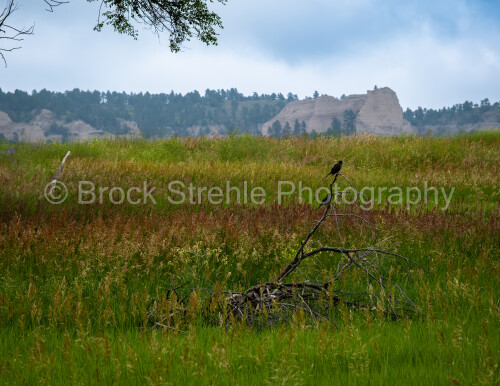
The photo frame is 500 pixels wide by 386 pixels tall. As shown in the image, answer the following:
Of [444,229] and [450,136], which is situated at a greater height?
[450,136]

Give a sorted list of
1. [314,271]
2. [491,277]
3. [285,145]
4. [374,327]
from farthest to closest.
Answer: [285,145]
[314,271]
[491,277]
[374,327]

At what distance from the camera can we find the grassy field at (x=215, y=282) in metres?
2.36

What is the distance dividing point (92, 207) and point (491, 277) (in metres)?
6.63

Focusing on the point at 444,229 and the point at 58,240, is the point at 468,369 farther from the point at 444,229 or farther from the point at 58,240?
the point at 58,240

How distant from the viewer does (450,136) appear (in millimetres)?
19500

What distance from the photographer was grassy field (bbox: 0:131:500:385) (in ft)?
7.73

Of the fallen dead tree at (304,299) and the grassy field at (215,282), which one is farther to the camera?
the fallen dead tree at (304,299)

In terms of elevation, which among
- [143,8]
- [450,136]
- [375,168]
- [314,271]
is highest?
[143,8]

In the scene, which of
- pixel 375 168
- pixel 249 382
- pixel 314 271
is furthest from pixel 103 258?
pixel 375 168

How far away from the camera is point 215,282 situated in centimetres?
361

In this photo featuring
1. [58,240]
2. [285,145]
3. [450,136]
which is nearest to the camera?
[58,240]

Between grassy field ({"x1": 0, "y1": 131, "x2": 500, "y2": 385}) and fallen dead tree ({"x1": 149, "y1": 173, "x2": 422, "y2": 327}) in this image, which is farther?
fallen dead tree ({"x1": 149, "y1": 173, "x2": 422, "y2": 327})

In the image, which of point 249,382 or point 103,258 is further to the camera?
point 103,258

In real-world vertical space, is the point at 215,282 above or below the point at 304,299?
above
